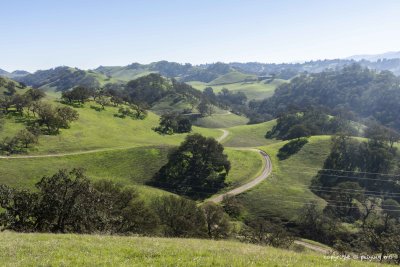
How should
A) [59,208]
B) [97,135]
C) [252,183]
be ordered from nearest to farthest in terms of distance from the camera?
[59,208], [252,183], [97,135]

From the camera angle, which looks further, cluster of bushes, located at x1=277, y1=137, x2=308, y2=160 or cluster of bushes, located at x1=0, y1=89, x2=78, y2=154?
cluster of bushes, located at x1=277, y1=137, x2=308, y2=160

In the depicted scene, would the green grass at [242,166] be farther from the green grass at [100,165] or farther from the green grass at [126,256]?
the green grass at [126,256]

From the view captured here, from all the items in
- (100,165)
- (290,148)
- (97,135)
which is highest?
(97,135)

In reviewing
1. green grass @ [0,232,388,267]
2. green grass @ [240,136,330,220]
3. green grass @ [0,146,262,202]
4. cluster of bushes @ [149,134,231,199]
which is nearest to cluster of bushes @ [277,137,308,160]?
green grass @ [240,136,330,220]

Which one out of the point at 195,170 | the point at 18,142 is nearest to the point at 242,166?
the point at 195,170

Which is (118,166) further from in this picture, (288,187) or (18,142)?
(288,187)

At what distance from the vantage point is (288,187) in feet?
415

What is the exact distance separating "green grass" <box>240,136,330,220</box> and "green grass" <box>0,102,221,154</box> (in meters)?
59.7

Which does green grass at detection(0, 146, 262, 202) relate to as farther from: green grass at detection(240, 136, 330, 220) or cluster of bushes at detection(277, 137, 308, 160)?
cluster of bushes at detection(277, 137, 308, 160)

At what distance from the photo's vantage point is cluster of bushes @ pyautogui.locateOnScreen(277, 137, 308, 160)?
160m

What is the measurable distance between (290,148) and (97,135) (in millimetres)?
91148

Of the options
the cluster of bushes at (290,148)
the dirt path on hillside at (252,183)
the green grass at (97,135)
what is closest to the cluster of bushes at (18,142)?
the green grass at (97,135)

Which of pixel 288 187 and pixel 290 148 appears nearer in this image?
pixel 288 187

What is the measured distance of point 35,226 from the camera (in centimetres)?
4216
